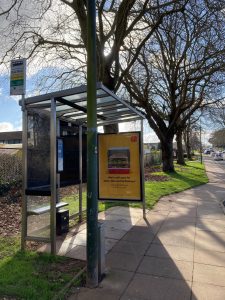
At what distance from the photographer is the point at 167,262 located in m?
4.95

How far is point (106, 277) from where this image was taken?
4.36 m

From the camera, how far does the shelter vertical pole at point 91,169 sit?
4117 mm

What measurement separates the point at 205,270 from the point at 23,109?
152 inches

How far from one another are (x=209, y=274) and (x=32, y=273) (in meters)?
2.44

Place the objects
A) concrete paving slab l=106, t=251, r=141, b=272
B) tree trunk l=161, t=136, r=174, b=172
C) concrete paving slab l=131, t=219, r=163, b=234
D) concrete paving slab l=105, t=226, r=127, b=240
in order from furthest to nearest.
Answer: tree trunk l=161, t=136, r=174, b=172
concrete paving slab l=131, t=219, r=163, b=234
concrete paving slab l=105, t=226, r=127, b=240
concrete paving slab l=106, t=251, r=141, b=272

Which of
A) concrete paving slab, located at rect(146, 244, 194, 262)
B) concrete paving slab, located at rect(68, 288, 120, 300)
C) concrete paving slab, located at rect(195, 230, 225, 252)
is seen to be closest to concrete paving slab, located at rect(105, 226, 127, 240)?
concrete paving slab, located at rect(146, 244, 194, 262)

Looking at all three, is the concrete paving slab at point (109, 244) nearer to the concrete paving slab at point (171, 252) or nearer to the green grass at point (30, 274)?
the concrete paving slab at point (171, 252)

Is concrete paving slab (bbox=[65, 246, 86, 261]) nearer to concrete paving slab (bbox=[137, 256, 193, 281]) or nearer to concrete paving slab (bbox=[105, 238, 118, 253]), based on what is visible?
concrete paving slab (bbox=[105, 238, 118, 253])

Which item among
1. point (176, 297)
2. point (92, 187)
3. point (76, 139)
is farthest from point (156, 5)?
point (176, 297)

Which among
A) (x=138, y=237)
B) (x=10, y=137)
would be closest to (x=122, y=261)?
(x=138, y=237)

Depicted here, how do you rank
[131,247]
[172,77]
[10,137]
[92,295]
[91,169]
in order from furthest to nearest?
[10,137] → [172,77] → [131,247] → [91,169] → [92,295]

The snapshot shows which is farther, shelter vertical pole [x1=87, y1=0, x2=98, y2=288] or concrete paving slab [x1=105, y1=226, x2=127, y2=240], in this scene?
concrete paving slab [x1=105, y1=226, x2=127, y2=240]

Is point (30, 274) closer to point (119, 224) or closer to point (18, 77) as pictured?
point (18, 77)

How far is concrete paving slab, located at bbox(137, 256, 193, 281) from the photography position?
4.48m
